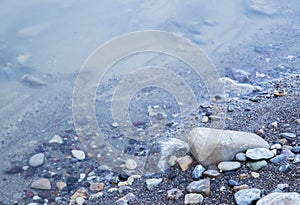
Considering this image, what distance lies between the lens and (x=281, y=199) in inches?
69.9

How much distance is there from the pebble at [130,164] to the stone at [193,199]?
96 centimetres

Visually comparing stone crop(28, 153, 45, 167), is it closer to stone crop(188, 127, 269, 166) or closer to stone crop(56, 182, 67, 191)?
stone crop(56, 182, 67, 191)

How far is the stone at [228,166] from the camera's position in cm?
233

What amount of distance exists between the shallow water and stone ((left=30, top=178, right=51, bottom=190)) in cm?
50

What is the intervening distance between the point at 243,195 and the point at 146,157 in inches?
49.3

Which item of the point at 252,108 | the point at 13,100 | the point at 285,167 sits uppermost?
the point at 285,167

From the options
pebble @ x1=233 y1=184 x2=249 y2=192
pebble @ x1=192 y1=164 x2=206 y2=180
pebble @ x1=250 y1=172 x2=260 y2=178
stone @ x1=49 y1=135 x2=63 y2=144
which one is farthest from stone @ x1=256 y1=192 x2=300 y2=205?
stone @ x1=49 y1=135 x2=63 y2=144

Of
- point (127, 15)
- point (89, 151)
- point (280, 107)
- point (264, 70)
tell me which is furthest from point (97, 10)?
point (280, 107)

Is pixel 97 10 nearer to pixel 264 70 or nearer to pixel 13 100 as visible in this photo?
pixel 13 100

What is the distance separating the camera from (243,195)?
6.61ft

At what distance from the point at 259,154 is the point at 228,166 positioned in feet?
0.69

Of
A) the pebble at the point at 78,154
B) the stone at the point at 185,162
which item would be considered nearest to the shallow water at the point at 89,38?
the pebble at the point at 78,154

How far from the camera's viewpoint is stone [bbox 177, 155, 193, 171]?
255 centimetres

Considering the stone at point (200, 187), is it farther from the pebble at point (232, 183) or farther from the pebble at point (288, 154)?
the pebble at point (288, 154)
